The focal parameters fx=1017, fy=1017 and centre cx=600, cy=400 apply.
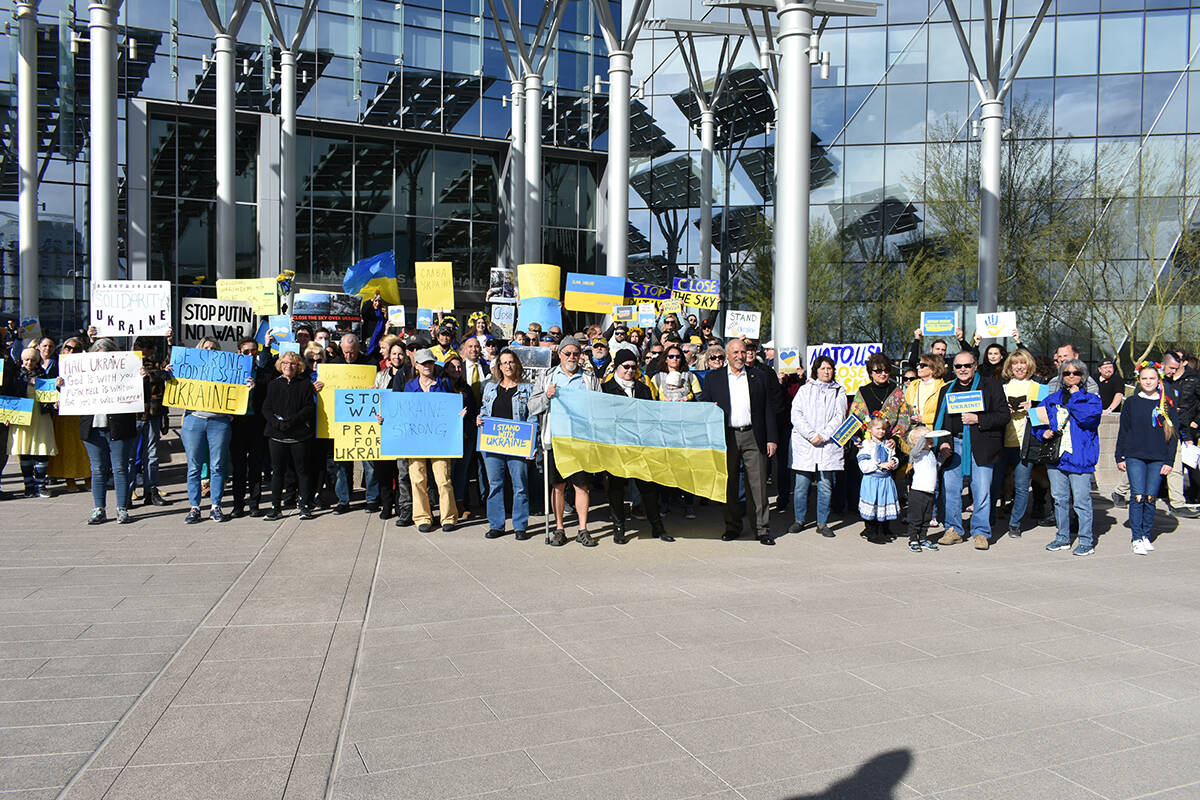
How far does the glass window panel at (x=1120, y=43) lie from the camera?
35.0 m

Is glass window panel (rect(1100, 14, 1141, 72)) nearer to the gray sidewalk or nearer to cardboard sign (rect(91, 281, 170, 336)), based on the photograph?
the gray sidewalk

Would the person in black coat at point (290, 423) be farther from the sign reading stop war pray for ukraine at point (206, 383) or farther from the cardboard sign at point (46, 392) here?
the cardboard sign at point (46, 392)

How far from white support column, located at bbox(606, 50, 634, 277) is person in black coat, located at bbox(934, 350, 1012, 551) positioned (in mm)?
10295

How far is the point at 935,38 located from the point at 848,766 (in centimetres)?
3662

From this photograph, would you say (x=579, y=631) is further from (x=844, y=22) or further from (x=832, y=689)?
(x=844, y=22)

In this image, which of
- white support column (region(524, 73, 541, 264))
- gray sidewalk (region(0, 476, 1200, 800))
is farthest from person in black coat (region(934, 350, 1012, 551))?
white support column (region(524, 73, 541, 264))

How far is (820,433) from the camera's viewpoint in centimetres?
1057

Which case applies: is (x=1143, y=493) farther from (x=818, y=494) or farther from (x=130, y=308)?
(x=130, y=308)

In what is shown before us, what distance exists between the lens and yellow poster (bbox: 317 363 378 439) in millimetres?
11000

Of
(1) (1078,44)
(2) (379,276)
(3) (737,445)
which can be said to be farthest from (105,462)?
(1) (1078,44)

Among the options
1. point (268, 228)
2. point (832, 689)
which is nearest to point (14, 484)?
point (832, 689)

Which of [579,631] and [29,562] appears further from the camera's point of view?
[29,562]

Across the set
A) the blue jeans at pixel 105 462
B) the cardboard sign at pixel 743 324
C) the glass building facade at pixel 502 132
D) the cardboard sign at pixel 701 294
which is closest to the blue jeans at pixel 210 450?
the blue jeans at pixel 105 462

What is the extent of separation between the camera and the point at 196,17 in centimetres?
3033
